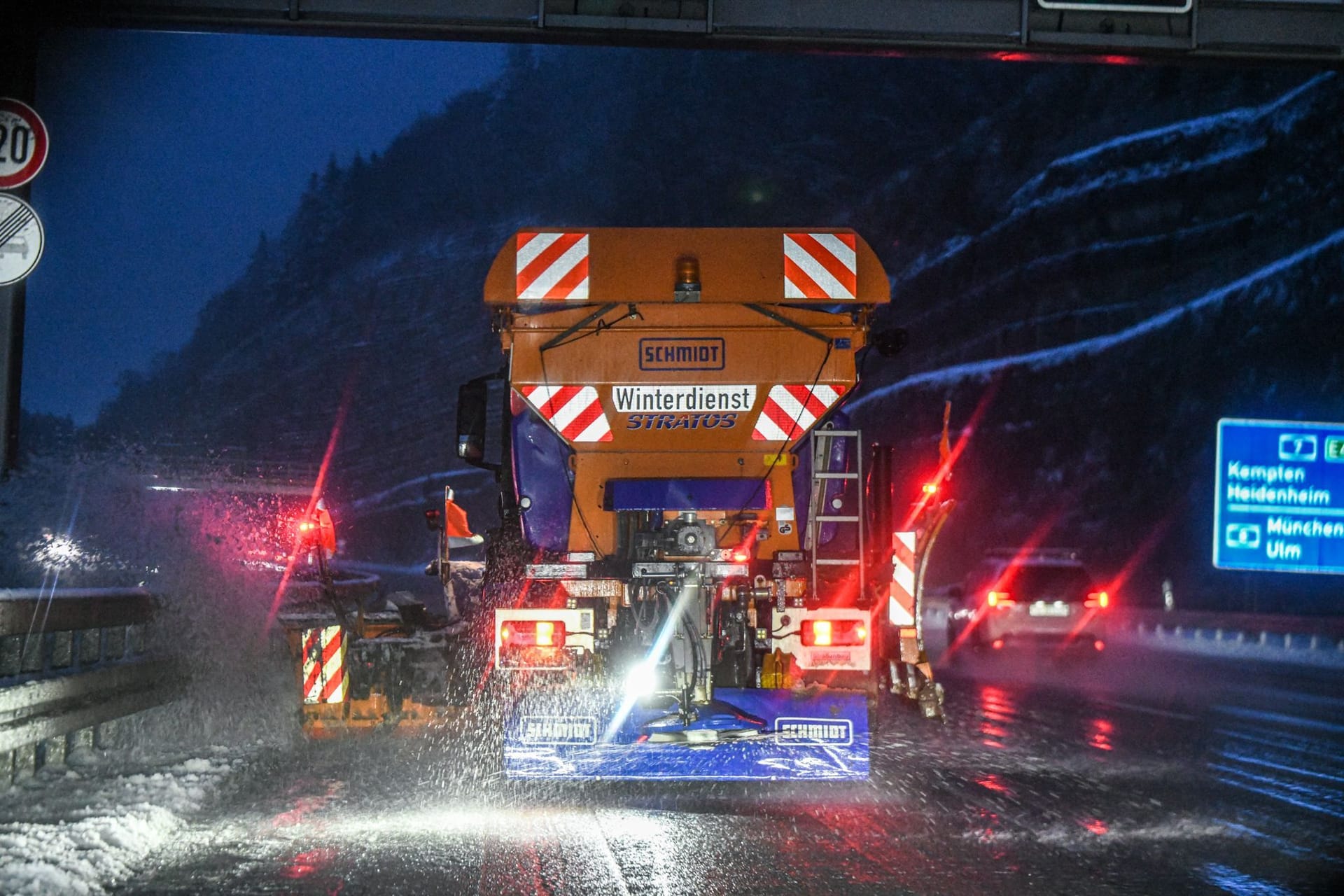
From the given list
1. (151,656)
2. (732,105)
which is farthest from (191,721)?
(732,105)

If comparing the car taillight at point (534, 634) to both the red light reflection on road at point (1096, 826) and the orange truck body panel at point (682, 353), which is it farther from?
the red light reflection on road at point (1096, 826)

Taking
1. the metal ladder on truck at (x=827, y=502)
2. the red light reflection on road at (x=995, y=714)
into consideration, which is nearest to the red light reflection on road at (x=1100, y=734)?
Result: the red light reflection on road at (x=995, y=714)

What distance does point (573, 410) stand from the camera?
9.40m

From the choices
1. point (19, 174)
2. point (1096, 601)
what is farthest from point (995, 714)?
point (19, 174)

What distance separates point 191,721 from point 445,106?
120 metres

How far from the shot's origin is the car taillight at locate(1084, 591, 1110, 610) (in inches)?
808

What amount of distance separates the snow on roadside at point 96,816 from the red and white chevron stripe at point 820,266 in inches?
194

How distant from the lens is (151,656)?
1085 centimetres

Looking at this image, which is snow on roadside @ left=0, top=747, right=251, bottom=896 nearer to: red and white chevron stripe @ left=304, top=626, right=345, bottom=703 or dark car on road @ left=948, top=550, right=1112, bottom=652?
red and white chevron stripe @ left=304, top=626, right=345, bottom=703

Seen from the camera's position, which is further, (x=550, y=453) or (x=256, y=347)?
A: (x=256, y=347)

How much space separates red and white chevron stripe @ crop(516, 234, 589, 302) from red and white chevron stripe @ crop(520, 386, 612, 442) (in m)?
0.61

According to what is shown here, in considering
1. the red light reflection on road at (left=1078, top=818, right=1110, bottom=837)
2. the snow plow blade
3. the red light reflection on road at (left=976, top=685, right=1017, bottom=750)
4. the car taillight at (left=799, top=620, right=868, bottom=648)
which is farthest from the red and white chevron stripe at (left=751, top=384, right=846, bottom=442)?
the red light reflection on road at (left=976, top=685, right=1017, bottom=750)

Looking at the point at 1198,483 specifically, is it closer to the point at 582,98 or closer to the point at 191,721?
the point at 191,721

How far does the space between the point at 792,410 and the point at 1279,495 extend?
11.0 metres
